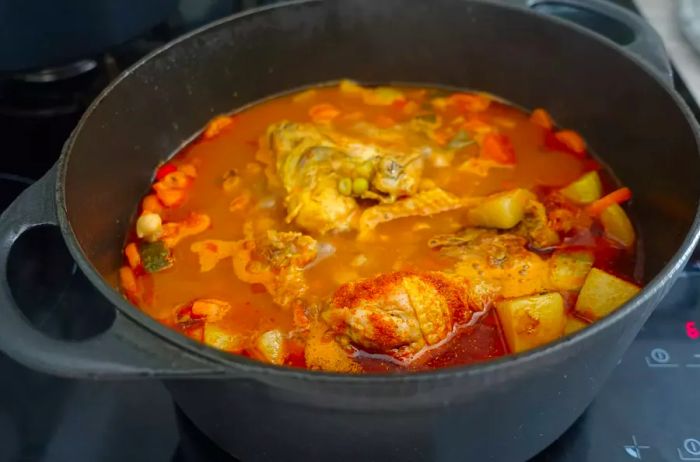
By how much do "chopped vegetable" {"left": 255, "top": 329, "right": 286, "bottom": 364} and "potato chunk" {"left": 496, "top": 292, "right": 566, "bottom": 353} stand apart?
457 millimetres

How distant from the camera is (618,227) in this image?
1.81 meters

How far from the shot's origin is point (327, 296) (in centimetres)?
167

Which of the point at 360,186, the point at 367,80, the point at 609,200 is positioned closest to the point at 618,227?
the point at 609,200

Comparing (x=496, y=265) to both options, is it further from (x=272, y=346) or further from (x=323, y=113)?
(x=323, y=113)

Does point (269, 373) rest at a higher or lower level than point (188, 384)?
higher

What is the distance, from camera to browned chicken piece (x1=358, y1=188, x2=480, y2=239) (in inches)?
72.3

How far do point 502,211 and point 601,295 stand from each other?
11.8 inches

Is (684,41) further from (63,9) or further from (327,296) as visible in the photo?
(63,9)

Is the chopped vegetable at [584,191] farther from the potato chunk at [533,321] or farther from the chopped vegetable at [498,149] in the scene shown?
the potato chunk at [533,321]

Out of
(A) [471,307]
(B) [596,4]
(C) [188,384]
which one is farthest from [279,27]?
(C) [188,384]

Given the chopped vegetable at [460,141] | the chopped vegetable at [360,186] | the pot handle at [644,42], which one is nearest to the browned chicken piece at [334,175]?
the chopped vegetable at [360,186]

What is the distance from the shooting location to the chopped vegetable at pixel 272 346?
60.5 inches

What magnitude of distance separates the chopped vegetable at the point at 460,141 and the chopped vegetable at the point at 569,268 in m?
0.45

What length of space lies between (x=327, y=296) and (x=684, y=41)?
1493 mm
